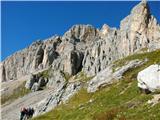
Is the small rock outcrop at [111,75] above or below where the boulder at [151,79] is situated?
above

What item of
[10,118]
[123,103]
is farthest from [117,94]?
[10,118]

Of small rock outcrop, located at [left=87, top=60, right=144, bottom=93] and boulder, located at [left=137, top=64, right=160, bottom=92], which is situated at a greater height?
small rock outcrop, located at [left=87, top=60, right=144, bottom=93]

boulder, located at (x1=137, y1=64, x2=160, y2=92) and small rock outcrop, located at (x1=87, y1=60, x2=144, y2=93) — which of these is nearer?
boulder, located at (x1=137, y1=64, x2=160, y2=92)

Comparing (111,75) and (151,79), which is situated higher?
(111,75)

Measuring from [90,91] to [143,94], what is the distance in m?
34.2

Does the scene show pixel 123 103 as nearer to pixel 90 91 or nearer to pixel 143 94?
pixel 143 94

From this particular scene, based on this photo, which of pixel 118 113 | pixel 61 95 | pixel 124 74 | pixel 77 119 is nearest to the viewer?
pixel 118 113

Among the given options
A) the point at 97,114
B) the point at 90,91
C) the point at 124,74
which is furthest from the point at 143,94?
the point at 90,91

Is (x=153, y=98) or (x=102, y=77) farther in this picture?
(x=102, y=77)

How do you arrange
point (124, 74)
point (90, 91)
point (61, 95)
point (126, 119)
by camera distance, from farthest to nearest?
point (61, 95) → point (90, 91) → point (124, 74) → point (126, 119)

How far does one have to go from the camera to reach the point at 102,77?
79875 mm

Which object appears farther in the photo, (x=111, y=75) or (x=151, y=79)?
(x=111, y=75)

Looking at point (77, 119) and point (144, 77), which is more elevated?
point (144, 77)

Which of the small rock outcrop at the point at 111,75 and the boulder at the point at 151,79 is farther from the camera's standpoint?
the small rock outcrop at the point at 111,75
